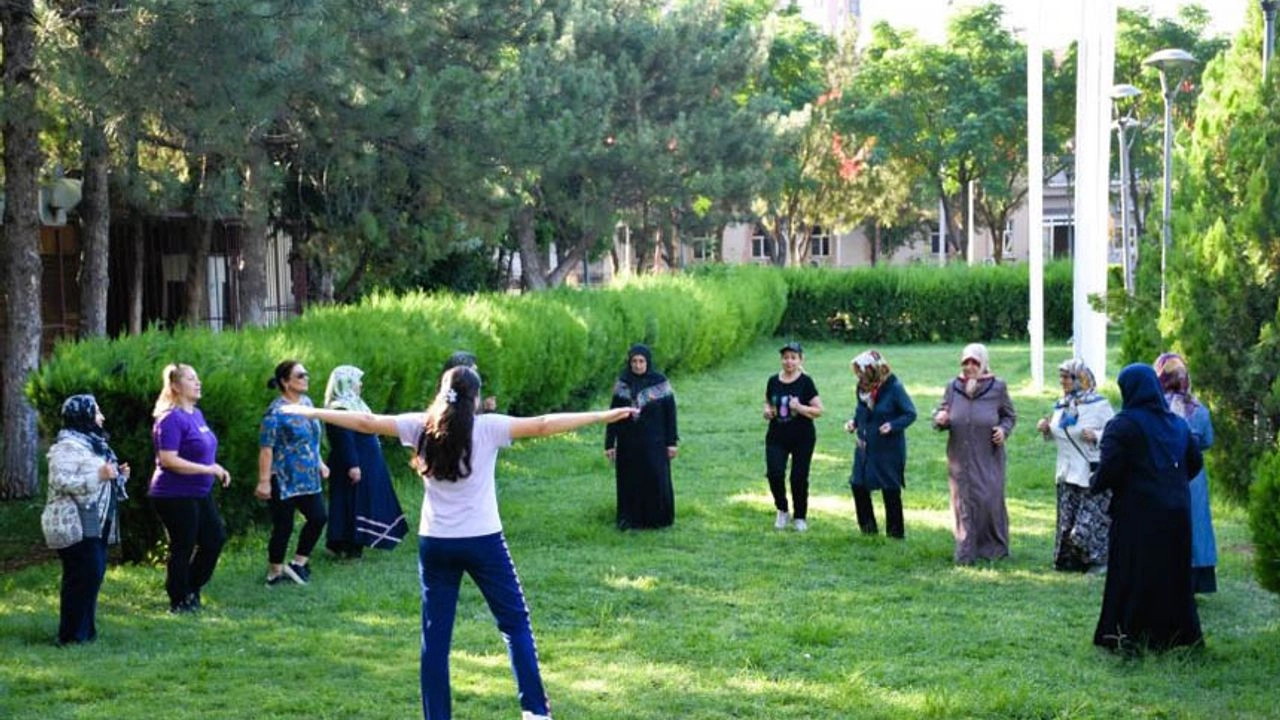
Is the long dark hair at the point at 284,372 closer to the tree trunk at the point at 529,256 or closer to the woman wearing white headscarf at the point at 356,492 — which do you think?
the woman wearing white headscarf at the point at 356,492

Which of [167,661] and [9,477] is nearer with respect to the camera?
[167,661]

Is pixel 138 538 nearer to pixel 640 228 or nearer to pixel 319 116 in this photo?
pixel 319 116

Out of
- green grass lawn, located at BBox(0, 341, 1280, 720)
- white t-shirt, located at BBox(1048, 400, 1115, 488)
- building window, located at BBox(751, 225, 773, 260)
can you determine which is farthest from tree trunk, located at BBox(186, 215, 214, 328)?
building window, located at BBox(751, 225, 773, 260)

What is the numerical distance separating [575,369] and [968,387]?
35.6 feet

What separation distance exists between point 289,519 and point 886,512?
4697 mm

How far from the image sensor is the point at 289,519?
10.7 m

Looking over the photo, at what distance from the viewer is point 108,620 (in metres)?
9.67

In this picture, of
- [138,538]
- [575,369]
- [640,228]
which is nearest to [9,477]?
[138,538]

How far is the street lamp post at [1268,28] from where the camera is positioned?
12.3m

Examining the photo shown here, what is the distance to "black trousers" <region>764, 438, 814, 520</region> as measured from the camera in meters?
12.6

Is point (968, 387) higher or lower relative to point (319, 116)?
lower

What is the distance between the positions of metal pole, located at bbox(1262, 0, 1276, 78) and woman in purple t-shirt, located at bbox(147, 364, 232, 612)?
8.30 m

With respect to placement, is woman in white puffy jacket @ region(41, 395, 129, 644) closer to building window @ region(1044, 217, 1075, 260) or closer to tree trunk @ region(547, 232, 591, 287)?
tree trunk @ region(547, 232, 591, 287)

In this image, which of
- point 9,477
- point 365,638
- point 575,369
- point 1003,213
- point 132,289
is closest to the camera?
point 365,638
